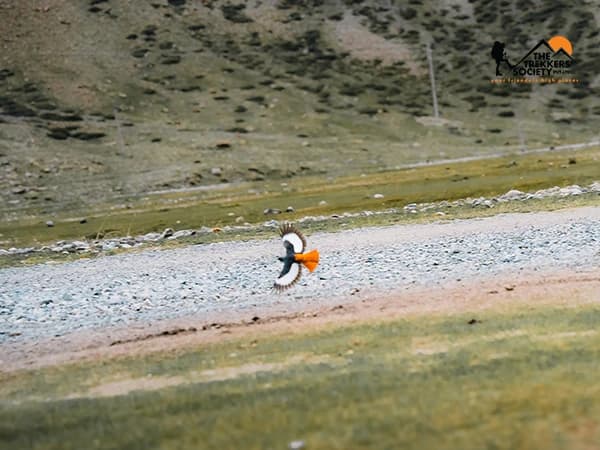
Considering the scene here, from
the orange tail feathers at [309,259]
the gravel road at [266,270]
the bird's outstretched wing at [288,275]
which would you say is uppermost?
the orange tail feathers at [309,259]

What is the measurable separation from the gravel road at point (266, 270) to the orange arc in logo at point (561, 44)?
339 ft

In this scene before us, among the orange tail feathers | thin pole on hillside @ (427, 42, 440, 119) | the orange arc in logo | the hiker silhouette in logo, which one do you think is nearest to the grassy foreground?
the orange tail feathers

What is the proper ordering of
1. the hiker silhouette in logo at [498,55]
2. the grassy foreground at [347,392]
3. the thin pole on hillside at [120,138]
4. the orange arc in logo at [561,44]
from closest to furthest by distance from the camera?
the grassy foreground at [347,392] < the thin pole on hillside at [120,138] < the hiker silhouette in logo at [498,55] < the orange arc in logo at [561,44]

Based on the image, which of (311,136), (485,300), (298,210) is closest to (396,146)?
(311,136)

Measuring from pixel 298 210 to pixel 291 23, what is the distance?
9428 cm

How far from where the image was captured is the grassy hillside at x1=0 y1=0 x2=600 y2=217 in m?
86.1

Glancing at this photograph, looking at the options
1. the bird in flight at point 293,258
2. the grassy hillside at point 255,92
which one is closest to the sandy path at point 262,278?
the bird in flight at point 293,258

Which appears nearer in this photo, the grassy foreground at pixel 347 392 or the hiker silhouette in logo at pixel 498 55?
the grassy foreground at pixel 347 392

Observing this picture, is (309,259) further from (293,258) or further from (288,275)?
(288,275)

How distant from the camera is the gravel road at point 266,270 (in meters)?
25.5

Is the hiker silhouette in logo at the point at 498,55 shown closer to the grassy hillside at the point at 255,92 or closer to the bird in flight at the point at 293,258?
the grassy hillside at the point at 255,92

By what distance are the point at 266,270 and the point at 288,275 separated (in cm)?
573

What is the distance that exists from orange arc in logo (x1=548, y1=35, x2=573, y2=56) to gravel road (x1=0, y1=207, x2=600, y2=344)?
103 metres

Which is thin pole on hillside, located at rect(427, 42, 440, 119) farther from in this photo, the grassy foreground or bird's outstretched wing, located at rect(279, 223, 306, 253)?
the grassy foreground
